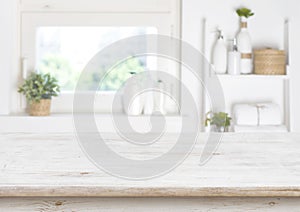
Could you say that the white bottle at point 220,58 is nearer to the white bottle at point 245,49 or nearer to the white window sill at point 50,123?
the white bottle at point 245,49

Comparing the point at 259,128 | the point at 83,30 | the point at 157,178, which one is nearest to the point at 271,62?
the point at 259,128

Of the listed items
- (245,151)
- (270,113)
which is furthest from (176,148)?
(270,113)

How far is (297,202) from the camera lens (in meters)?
0.88

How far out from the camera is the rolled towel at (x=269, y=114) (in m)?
2.87

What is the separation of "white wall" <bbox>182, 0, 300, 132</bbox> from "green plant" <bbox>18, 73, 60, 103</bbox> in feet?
2.96

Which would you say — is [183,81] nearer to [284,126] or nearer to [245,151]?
[284,126]

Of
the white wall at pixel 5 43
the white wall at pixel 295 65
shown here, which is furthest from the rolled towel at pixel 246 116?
the white wall at pixel 5 43

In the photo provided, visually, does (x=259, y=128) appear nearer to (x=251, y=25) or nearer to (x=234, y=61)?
(x=234, y=61)

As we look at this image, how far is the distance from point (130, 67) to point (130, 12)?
37 centimetres

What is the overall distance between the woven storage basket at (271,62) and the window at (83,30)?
0.59 metres

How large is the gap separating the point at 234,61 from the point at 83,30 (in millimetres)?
1045

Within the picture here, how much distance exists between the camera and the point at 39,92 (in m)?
2.92

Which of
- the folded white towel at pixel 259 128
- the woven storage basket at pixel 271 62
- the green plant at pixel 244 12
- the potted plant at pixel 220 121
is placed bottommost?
the folded white towel at pixel 259 128

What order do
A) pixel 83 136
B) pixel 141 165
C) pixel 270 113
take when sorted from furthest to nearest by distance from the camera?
pixel 270 113
pixel 83 136
pixel 141 165
